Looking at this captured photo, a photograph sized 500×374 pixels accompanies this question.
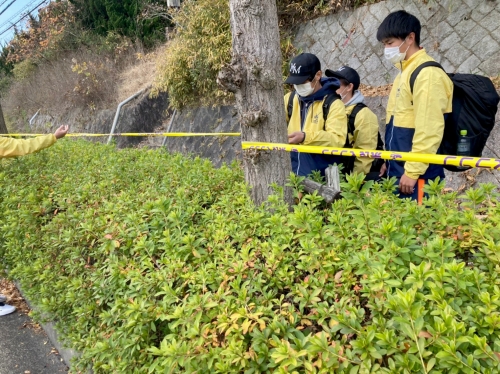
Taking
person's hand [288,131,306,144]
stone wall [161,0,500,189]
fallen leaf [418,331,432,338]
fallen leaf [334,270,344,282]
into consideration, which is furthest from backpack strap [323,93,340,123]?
stone wall [161,0,500,189]

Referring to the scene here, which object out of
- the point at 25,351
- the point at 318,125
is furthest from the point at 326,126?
the point at 25,351

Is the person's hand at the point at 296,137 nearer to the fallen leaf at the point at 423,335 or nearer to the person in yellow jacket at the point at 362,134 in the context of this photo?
the person in yellow jacket at the point at 362,134

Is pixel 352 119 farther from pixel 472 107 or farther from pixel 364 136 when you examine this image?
pixel 472 107

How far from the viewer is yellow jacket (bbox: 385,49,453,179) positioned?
8.46 feet

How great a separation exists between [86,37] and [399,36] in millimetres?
15747

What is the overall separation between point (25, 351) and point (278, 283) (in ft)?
9.74

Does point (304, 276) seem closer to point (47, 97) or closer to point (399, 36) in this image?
point (399, 36)

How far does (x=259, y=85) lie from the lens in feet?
8.34

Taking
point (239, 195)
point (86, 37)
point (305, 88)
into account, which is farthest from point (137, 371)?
point (86, 37)

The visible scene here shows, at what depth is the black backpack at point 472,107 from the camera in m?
2.65

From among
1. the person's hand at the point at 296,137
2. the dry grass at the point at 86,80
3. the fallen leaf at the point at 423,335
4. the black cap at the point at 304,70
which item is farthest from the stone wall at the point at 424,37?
the dry grass at the point at 86,80

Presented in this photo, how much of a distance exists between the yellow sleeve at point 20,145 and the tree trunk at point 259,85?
9.86ft

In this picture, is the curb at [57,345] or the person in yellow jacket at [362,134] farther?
the person in yellow jacket at [362,134]

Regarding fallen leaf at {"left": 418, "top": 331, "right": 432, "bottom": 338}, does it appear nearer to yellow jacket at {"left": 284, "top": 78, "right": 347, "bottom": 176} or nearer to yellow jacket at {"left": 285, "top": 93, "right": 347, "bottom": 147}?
yellow jacket at {"left": 284, "top": 78, "right": 347, "bottom": 176}
